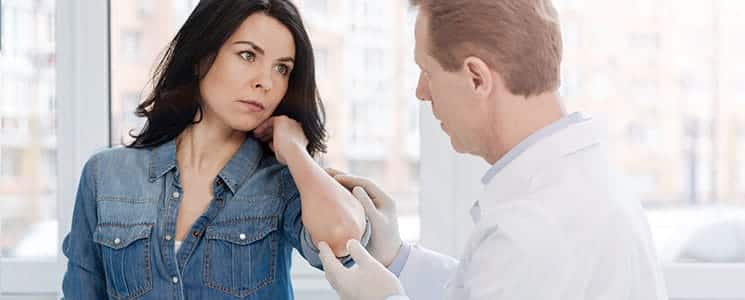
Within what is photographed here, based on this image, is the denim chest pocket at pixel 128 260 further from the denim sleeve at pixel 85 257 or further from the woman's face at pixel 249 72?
the woman's face at pixel 249 72

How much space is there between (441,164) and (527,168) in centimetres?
94

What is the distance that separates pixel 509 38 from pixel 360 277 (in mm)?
399

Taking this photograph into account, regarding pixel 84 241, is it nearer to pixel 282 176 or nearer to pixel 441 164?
pixel 282 176

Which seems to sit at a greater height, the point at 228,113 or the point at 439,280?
the point at 228,113

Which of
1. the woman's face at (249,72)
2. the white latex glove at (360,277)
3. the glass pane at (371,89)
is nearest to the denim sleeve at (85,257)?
the woman's face at (249,72)

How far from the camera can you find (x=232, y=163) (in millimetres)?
1502

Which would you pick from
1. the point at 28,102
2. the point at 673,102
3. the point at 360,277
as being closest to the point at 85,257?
the point at 360,277

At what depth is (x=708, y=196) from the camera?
2.14 meters

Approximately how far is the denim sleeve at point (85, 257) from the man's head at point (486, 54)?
2.04ft

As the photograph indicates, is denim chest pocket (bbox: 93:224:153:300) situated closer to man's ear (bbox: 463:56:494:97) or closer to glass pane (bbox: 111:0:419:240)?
man's ear (bbox: 463:56:494:97)

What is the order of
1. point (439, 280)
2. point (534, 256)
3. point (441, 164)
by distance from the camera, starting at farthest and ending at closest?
1. point (441, 164)
2. point (439, 280)
3. point (534, 256)

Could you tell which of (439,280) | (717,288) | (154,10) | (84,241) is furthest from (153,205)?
(717,288)

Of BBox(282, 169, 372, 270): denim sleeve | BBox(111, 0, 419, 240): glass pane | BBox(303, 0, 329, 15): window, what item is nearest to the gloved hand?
BBox(282, 169, 372, 270): denim sleeve

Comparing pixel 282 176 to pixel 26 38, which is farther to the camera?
pixel 26 38
